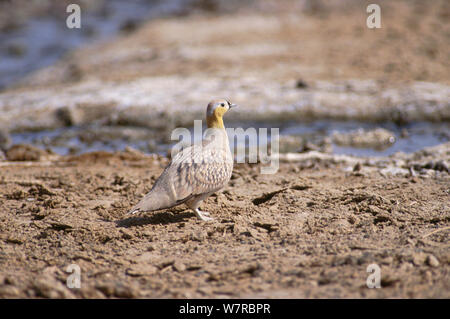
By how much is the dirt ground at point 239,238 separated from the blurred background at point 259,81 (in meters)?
2.22

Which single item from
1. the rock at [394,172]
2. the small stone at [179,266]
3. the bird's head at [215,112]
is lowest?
the small stone at [179,266]

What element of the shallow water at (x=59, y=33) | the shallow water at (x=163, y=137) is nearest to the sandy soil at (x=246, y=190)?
the shallow water at (x=163, y=137)

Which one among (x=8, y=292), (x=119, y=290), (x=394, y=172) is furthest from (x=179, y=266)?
(x=394, y=172)

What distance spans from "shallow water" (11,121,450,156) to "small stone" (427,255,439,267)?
427 centimetres

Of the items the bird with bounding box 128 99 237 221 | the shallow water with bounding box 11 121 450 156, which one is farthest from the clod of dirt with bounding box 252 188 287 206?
the shallow water with bounding box 11 121 450 156

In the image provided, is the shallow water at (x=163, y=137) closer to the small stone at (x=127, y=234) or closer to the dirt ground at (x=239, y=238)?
the dirt ground at (x=239, y=238)

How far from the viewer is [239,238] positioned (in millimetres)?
4922

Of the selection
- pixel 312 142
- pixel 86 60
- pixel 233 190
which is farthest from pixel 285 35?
pixel 233 190

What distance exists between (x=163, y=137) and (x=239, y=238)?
15.8 feet

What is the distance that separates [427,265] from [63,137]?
7413 mm

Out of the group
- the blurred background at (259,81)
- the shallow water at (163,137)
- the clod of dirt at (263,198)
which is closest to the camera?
the clod of dirt at (263,198)

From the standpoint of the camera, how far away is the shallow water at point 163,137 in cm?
861

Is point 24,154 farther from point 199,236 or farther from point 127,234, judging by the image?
point 199,236
